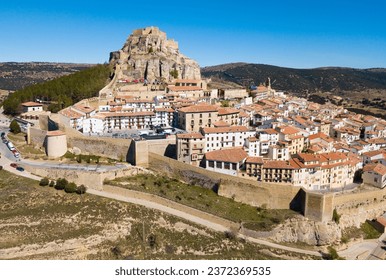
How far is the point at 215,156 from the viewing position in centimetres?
3491

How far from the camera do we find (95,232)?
88.4ft

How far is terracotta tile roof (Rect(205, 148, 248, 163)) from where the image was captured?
112 ft

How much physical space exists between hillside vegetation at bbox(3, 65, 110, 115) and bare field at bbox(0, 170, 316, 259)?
21128 millimetres

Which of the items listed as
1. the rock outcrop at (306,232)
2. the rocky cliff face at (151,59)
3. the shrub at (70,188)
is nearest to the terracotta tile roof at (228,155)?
the rock outcrop at (306,232)

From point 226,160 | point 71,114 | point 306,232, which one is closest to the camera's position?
point 306,232

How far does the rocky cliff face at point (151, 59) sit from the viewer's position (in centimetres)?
6216

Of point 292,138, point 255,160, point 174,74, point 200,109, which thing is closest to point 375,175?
point 292,138

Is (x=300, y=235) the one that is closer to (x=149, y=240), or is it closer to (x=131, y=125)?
(x=149, y=240)

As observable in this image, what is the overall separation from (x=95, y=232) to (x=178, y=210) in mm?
7063

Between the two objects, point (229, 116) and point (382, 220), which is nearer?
point (382, 220)

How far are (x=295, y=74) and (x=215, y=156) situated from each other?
15660 cm

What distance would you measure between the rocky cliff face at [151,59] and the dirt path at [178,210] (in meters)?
31.7

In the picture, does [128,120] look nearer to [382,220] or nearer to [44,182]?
[44,182]

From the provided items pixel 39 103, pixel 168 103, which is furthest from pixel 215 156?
pixel 39 103
